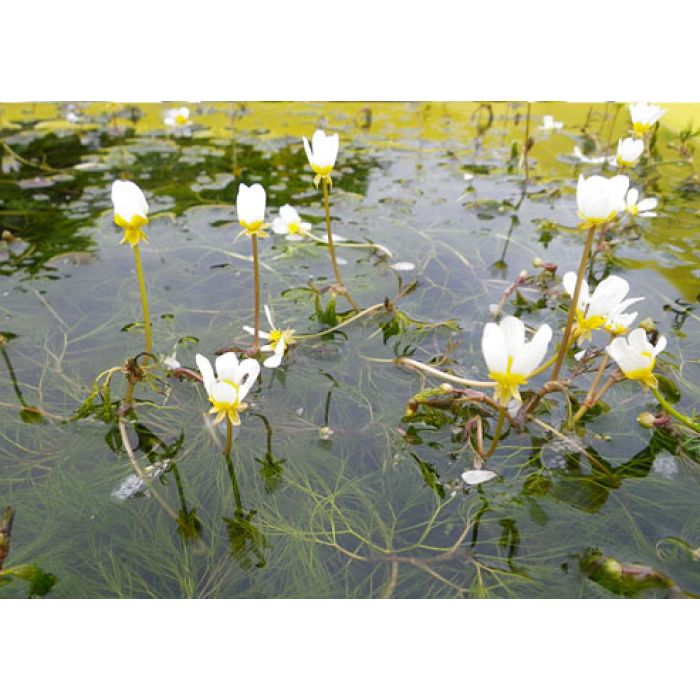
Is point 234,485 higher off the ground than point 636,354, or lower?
lower

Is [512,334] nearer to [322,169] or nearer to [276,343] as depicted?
[276,343]

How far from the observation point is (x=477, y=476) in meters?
1.56

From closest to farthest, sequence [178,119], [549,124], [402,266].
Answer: [402,266] → [549,124] → [178,119]

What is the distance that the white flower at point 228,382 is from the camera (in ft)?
4.75

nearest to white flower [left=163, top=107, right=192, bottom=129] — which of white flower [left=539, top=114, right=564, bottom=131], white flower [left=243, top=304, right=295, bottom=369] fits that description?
white flower [left=539, top=114, right=564, bottom=131]

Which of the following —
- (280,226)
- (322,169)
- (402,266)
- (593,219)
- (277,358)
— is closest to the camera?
(593,219)

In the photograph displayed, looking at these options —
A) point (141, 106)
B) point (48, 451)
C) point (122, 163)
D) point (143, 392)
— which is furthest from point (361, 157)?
point (48, 451)

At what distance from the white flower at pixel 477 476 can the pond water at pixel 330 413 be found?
0.02 metres

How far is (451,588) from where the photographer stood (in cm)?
134

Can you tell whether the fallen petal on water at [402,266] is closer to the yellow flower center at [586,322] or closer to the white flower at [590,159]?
the yellow flower center at [586,322]

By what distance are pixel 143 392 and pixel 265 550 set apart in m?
0.76

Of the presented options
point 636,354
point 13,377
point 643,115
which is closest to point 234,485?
point 13,377

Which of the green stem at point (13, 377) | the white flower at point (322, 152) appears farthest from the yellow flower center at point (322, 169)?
the green stem at point (13, 377)

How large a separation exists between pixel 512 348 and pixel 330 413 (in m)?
0.69
